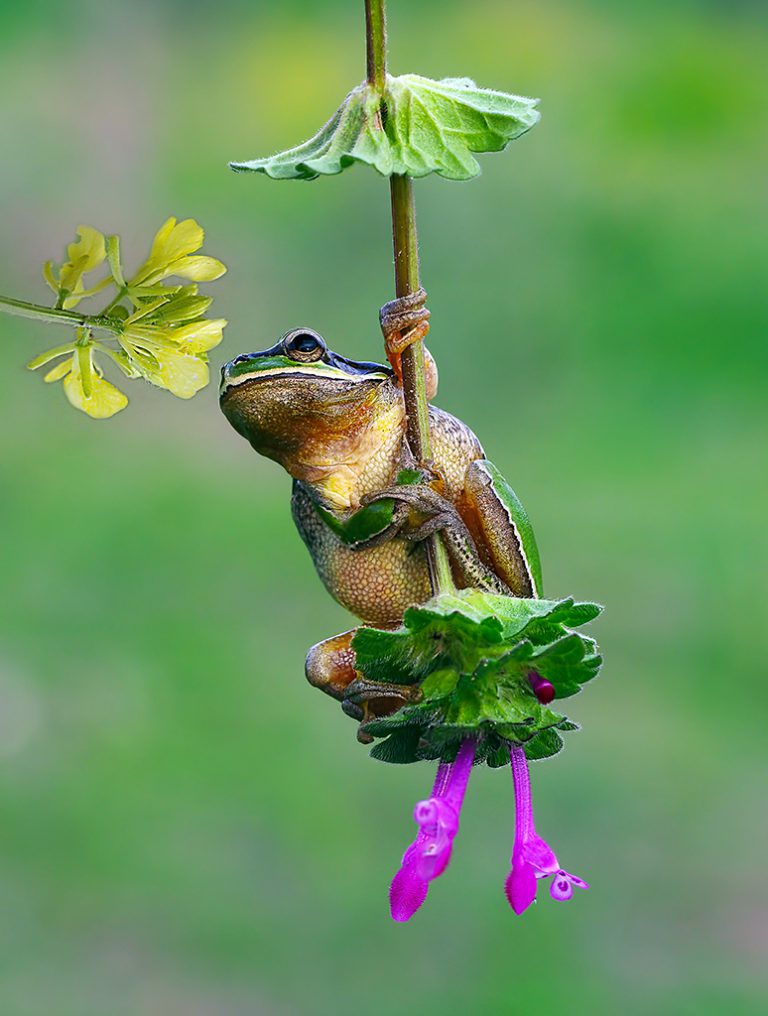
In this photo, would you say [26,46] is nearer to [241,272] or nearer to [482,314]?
[241,272]

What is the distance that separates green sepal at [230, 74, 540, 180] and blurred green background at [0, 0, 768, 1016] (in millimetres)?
3820

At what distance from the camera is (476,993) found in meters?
4.79

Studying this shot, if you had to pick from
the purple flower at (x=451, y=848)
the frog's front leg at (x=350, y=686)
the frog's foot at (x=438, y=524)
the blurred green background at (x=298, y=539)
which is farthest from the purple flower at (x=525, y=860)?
the blurred green background at (x=298, y=539)

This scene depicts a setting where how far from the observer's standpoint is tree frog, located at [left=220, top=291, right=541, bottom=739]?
46.8 inches

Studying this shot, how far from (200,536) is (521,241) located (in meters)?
2.05

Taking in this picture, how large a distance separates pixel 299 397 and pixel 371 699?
8.9 inches

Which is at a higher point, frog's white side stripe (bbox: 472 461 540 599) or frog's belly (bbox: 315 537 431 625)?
frog's white side stripe (bbox: 472 461 540 599)

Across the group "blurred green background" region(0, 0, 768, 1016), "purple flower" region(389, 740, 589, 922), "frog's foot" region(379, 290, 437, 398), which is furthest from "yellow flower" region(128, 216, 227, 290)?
"blurred green background" region(0, 0, 768, 1016)

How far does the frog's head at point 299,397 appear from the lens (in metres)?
1.18

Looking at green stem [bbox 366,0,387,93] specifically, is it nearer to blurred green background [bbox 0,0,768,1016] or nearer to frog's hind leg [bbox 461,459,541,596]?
frog's hind leg [bbox 461,459,541,596]

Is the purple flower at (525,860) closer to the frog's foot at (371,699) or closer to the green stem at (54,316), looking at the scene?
the frog's foot at (371,699)

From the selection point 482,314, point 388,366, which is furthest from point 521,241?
point 388,366

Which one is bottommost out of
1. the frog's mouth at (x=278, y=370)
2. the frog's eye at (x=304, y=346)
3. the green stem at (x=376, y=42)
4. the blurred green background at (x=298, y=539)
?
the frog's mouth at (x=278, y=370)

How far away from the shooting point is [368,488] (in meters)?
1.22
